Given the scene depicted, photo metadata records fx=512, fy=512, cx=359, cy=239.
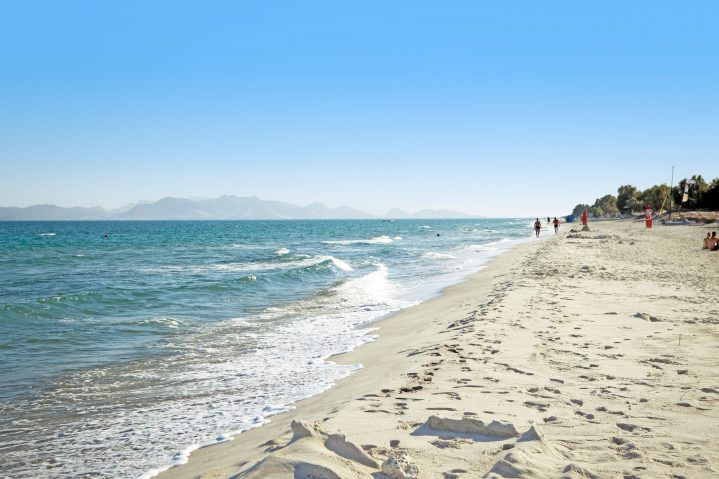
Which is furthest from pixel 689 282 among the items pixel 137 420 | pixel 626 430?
pixel 137 420

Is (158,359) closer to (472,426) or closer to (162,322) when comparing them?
(162,322)

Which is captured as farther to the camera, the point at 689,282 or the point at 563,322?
the point at 689,282

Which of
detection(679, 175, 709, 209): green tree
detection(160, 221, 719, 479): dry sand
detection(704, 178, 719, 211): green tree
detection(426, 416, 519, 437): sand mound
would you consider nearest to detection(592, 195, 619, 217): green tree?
detection(679, 175, 709, 209): green tree

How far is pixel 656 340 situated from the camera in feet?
26.3

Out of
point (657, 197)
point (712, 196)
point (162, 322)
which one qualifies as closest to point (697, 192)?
point (712, 196)

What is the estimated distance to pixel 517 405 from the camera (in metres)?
5.22

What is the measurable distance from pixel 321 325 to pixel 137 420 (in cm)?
640

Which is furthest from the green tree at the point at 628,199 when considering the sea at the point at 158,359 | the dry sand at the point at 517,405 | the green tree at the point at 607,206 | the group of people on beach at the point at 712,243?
the dry sand at the point at 517,405

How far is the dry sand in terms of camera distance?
12.3 ft

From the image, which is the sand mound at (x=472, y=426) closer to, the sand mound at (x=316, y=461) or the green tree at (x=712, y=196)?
the sand mound at (x=316, y=461)

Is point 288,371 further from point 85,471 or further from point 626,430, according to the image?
point 626,430

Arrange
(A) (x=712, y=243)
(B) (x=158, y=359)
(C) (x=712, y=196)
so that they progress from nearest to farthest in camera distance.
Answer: (B) (x=158, y=359)
(A) (x=712, y=243)
(C) (x=712, y=196)

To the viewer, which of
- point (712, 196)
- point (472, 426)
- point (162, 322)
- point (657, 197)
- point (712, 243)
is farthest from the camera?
point (657, 197)

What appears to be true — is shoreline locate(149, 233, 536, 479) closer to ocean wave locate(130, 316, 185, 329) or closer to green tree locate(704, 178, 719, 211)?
ocean wave locate(130, 316, 185, 329)
